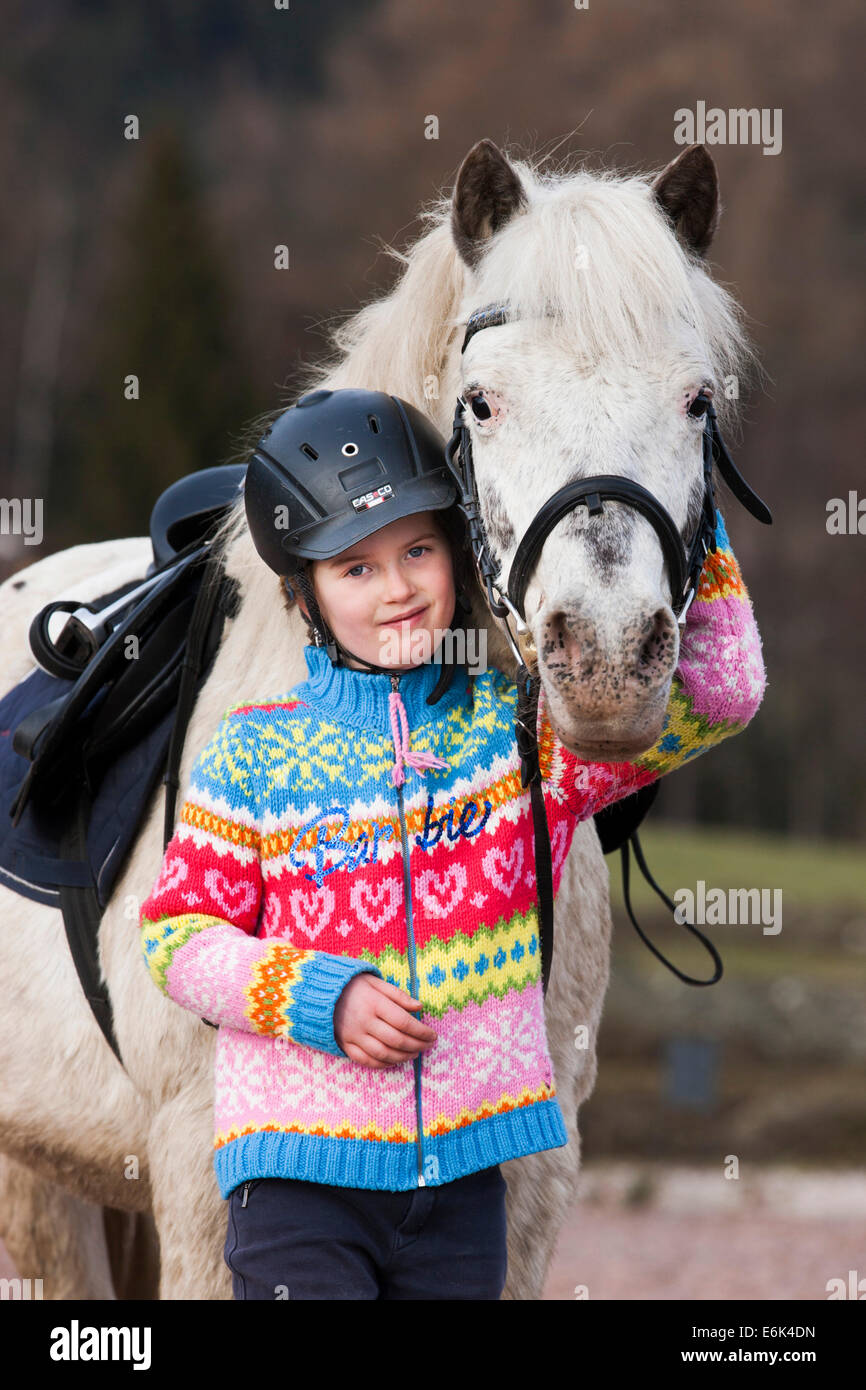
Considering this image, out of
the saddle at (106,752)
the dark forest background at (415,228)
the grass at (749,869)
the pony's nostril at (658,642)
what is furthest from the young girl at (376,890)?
the dark forest background at (415,228)

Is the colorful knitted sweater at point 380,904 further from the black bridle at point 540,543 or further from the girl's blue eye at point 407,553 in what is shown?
the girl's blue eye at point 407,553

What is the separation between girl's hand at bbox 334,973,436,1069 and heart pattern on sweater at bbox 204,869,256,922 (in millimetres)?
210

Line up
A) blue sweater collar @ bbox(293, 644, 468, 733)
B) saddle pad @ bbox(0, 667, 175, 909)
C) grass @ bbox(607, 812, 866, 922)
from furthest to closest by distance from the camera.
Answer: grass @ bbox(607, 812, 866, 922), saddle pad @ bbox(0, 667, 175, 909), blue sweater collar @ bbox(293, 644, 468, 733)

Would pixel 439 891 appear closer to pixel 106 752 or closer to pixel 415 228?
pixel 106 752

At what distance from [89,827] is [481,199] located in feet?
4.10

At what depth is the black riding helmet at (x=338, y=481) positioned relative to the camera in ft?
6.48

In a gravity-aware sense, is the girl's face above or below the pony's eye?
Result: below

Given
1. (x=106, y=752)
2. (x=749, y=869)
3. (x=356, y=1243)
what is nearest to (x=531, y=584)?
(x=356, y=1243)

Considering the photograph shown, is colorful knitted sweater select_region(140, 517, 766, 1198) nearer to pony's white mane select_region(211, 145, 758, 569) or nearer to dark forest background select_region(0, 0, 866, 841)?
pony's white mane select_region(211, 145, 758, 569)

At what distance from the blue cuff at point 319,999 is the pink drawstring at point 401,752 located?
0.89 feet

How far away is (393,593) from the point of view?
6.45 feet

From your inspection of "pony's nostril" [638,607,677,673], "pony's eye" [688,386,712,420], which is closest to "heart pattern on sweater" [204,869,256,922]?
"pony's nostril" [638,607,677,673]

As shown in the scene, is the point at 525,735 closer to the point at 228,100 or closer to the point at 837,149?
the point at 837,149

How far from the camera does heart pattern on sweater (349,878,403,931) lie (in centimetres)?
190
